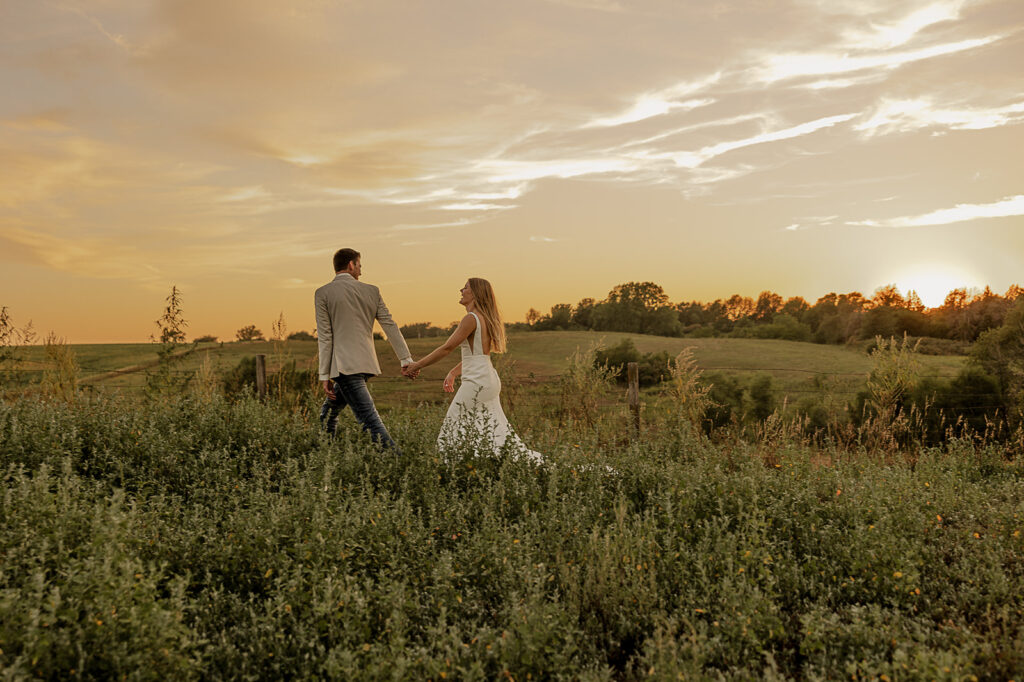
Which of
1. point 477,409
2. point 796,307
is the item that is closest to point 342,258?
point 477,409

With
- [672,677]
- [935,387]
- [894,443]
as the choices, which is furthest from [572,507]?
[935,387]

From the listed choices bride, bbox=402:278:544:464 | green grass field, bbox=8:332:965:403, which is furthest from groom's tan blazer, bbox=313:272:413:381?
green grass field, bbox=8:332:965:403

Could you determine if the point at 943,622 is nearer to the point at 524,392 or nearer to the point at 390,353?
the point at 524,392

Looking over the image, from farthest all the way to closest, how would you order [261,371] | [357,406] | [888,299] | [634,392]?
1. [888,299]
2. [261,371]
3. [634,392]
4. [357,406]

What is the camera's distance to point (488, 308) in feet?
24.8

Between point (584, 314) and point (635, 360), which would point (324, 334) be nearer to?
point (635, 360)

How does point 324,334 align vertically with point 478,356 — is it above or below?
above

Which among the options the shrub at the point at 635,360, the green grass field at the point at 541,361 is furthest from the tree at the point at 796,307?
the shrub at the point at 635,360

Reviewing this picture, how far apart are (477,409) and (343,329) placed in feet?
5.62

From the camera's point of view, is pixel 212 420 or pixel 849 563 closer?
pixel 849 563

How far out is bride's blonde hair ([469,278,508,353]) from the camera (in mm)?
7547

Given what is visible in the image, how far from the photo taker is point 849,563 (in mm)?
4715

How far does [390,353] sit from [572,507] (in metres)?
24.8

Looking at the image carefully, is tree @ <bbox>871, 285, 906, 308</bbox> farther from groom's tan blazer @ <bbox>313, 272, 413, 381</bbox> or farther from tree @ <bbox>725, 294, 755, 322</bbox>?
groom's tan blazer @ <bbox>313, 272, 413, 381</bbox>
